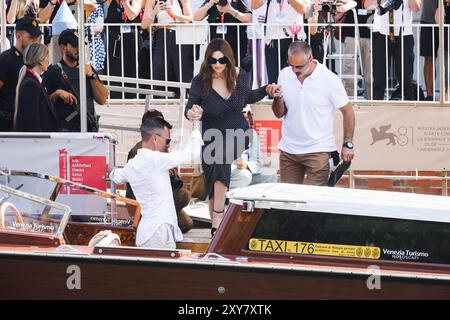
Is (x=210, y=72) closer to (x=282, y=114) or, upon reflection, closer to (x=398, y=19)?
(x=282, y=114)

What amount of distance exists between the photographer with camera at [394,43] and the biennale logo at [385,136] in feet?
1.91

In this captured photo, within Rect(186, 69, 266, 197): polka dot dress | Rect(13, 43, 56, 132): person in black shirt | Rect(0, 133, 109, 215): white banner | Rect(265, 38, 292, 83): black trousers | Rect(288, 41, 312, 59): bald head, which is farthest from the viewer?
Rect(265, 38, 292, 83): black trousers

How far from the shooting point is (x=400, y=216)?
26.3 feet

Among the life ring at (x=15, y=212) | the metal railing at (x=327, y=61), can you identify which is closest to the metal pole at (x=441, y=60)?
the metal railing at (x=327, y=61)

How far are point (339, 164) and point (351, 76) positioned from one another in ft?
9.72

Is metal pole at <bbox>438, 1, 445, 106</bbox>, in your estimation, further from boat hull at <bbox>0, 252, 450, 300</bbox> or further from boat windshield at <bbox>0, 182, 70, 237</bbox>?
boat hull at <bbox>0, 252, 450, 300</bbox>

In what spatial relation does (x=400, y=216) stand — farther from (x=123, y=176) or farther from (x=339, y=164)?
(x=339, y=164)

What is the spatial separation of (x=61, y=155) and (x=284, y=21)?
381cm

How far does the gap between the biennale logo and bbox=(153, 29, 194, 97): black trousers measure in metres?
2.20

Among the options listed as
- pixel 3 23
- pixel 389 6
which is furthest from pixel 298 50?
pixel 3 23

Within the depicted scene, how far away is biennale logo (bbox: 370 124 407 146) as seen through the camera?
13055mm

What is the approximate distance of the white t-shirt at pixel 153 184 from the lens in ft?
29.4

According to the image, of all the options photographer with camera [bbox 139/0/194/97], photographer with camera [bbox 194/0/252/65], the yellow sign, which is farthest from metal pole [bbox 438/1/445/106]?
the yellow sign
